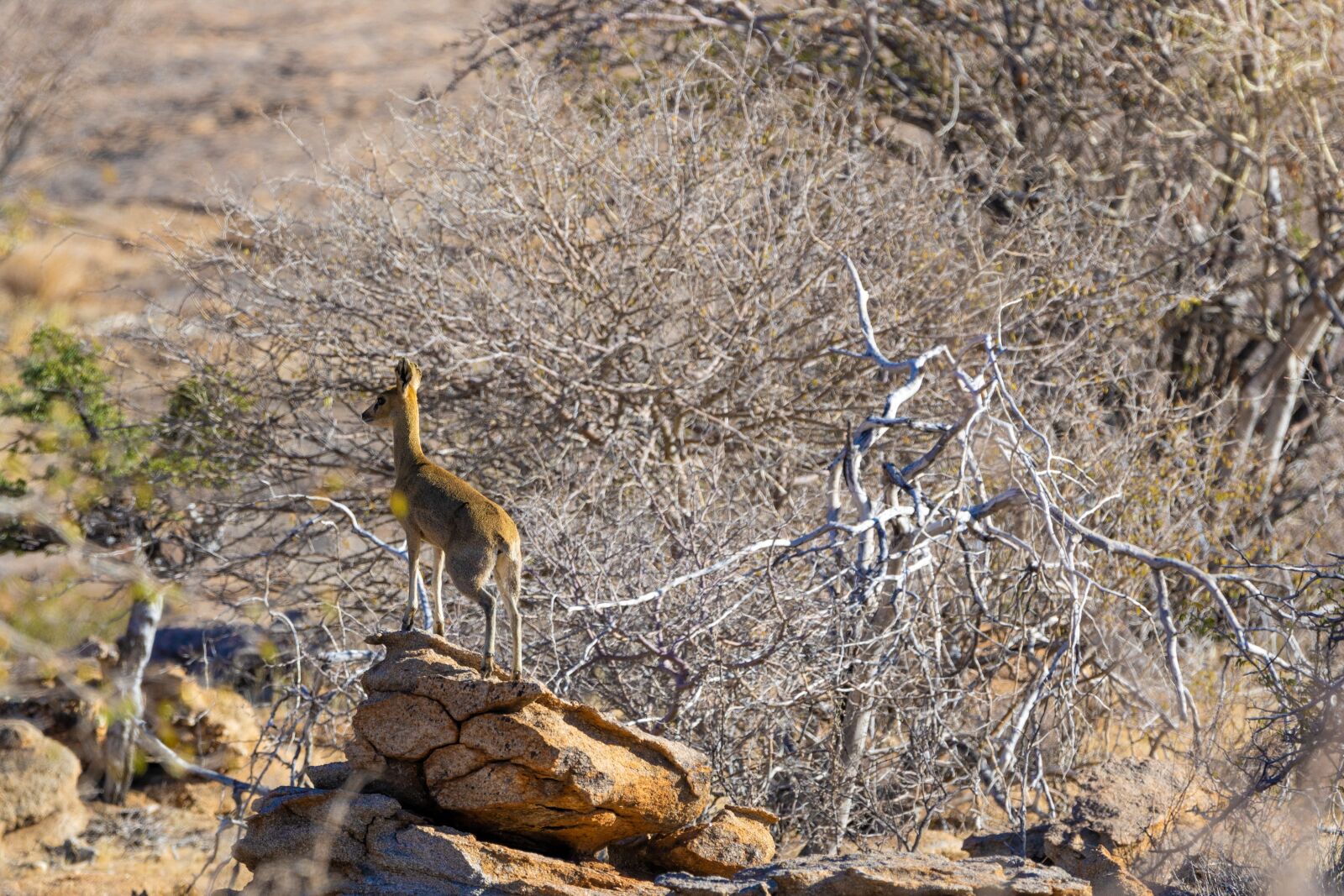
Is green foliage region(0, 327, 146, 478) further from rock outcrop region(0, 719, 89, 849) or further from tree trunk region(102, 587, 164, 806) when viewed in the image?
rock outcrop region(0, 719, 89, 849)

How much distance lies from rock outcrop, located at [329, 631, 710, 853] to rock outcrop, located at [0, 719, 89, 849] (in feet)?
21.6

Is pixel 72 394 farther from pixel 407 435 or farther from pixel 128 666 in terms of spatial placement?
pixel 407 435

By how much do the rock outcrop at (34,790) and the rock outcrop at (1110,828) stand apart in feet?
24.9

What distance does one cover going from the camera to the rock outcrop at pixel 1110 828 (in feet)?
22.5

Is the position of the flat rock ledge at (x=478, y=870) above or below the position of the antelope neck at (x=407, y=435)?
below

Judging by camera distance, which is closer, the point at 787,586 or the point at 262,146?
the point at 787,586

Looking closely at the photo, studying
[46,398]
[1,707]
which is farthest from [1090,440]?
[1,707]

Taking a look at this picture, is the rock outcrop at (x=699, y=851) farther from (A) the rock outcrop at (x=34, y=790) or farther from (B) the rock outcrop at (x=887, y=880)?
(A) the rock outcrop at (x=34, y=790)

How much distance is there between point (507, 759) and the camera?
600cm

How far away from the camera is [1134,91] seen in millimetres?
14688

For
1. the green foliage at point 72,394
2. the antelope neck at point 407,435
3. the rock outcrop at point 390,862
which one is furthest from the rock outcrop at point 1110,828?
the green foliage at point 72,394

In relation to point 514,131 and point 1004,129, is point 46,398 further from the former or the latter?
point 1004,129

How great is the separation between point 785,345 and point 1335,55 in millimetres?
6505

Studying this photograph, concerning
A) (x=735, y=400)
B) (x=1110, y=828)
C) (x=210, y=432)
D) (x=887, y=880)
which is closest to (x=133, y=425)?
(x=210, y=432)
